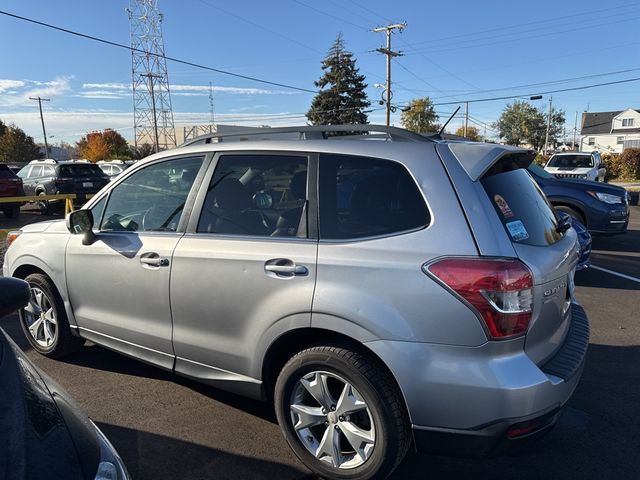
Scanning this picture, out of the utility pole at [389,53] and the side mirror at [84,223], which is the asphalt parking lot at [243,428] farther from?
the utility pole at [389,53]

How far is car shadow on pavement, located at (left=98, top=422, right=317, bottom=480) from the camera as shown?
282 centimetres

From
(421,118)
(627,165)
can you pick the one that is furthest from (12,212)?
(421,118)

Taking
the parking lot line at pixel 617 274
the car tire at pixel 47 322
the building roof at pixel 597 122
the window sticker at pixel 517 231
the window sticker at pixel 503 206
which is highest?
the building roof at pixel 597 122

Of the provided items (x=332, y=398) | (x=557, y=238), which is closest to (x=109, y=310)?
(x=332, y=398)

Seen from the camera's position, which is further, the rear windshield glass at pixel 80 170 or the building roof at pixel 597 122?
the building roof at pixel 597 122

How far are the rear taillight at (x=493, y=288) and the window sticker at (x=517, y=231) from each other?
202 mm

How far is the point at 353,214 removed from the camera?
2691mm

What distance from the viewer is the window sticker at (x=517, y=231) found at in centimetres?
247

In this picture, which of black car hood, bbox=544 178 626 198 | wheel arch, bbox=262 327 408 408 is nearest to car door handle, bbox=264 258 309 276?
wheel arch, bbox=262 327 408 408

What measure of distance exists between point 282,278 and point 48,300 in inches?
98.5

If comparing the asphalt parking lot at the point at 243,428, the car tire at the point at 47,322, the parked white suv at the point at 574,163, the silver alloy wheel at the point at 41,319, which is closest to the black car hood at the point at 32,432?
the asphalt parking lot at the point at 243,428

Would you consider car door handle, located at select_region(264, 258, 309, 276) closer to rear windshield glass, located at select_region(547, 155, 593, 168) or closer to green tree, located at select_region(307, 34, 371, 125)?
rear windshield glass, located at select_region(547, 155, 593, 168)

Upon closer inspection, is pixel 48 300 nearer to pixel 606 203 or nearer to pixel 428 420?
pixel 428 420

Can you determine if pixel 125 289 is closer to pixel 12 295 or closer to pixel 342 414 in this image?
pixel 12 295
